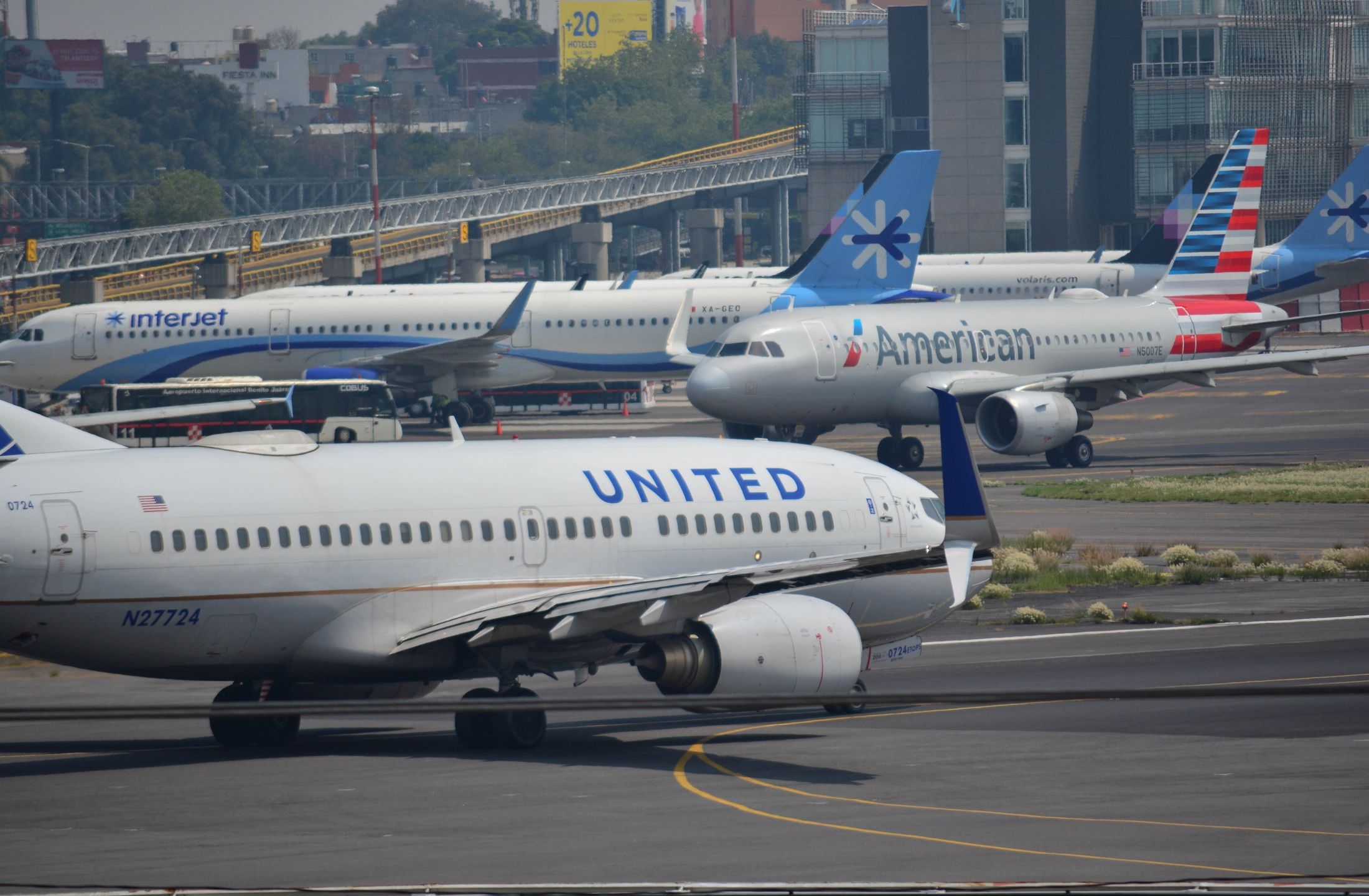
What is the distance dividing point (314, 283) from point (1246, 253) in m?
78.9

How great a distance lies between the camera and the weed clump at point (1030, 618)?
1335 inches

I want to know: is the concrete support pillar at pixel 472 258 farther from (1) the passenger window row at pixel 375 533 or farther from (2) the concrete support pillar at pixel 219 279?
(1) the passenger window row at pixel 375 533

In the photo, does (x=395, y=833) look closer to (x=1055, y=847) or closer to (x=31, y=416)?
(x=1055, y=847)

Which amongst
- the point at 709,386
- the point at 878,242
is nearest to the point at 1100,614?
the point at 709,386

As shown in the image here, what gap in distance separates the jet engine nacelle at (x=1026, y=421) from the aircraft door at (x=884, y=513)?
27755 millimetres

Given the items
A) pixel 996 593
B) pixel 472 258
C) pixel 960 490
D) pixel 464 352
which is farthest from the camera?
pixel 472 258

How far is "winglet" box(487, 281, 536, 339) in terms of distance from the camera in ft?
229

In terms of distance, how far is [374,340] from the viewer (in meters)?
72.4

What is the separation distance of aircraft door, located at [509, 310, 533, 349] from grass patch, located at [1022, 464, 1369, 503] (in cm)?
2624

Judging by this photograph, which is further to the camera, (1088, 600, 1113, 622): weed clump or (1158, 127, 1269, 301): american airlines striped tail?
(1158, 127, 1269, 301): american airlines striped tail

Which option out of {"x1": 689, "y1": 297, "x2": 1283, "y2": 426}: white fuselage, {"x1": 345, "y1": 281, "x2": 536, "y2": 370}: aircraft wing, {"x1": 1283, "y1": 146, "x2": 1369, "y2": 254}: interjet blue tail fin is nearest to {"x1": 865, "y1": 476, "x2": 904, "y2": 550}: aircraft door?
{"x1": 689, "y1": 297, "x2": 1283, "y2": 426}: white fuselage

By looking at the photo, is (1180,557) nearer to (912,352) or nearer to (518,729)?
(912,352)

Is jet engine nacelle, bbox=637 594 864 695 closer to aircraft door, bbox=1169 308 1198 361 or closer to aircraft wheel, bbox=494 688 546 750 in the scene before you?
aircraft wheel, bbox=494 688 546 750

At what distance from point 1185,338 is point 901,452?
34.8 feet
